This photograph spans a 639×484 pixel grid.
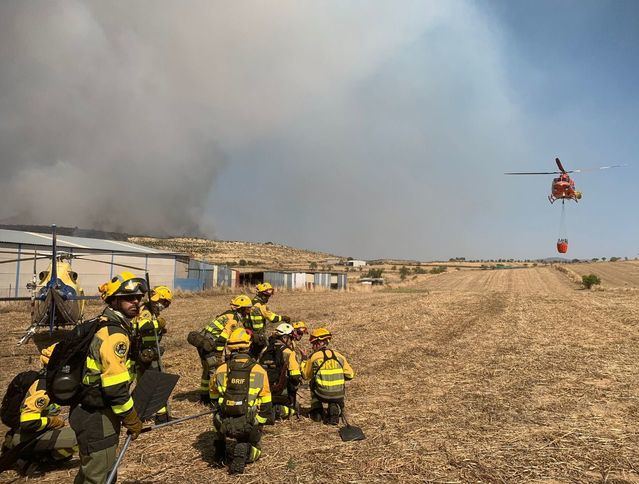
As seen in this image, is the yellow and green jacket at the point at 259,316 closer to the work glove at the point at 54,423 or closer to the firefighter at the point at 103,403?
the work glove at the point at 54,423

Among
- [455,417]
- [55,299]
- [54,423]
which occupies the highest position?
[55,299]

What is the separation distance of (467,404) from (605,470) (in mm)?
3140

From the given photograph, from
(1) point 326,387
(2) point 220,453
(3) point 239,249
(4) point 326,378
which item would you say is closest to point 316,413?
(1) point 326,387

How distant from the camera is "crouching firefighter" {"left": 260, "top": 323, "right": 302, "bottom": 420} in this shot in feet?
25.9

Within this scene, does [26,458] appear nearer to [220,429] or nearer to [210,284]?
[220,429]

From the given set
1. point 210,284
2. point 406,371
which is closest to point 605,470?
point 406,371

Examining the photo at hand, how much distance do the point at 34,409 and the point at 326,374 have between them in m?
4.53

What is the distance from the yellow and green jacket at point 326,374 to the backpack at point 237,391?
2.01 metres

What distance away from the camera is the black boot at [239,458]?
227 inches

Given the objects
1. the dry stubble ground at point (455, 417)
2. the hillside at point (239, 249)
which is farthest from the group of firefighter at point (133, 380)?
the hillside at point (239, 249)

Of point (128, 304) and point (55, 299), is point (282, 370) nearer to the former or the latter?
point (128, 304)

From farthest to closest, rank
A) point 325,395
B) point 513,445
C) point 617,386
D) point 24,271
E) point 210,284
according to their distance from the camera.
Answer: point 210,284 → point 24,271 → point 617,386 → point 325,395 → point 513,445

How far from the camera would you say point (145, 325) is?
7883 millimetres

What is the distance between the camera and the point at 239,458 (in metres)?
5.82
